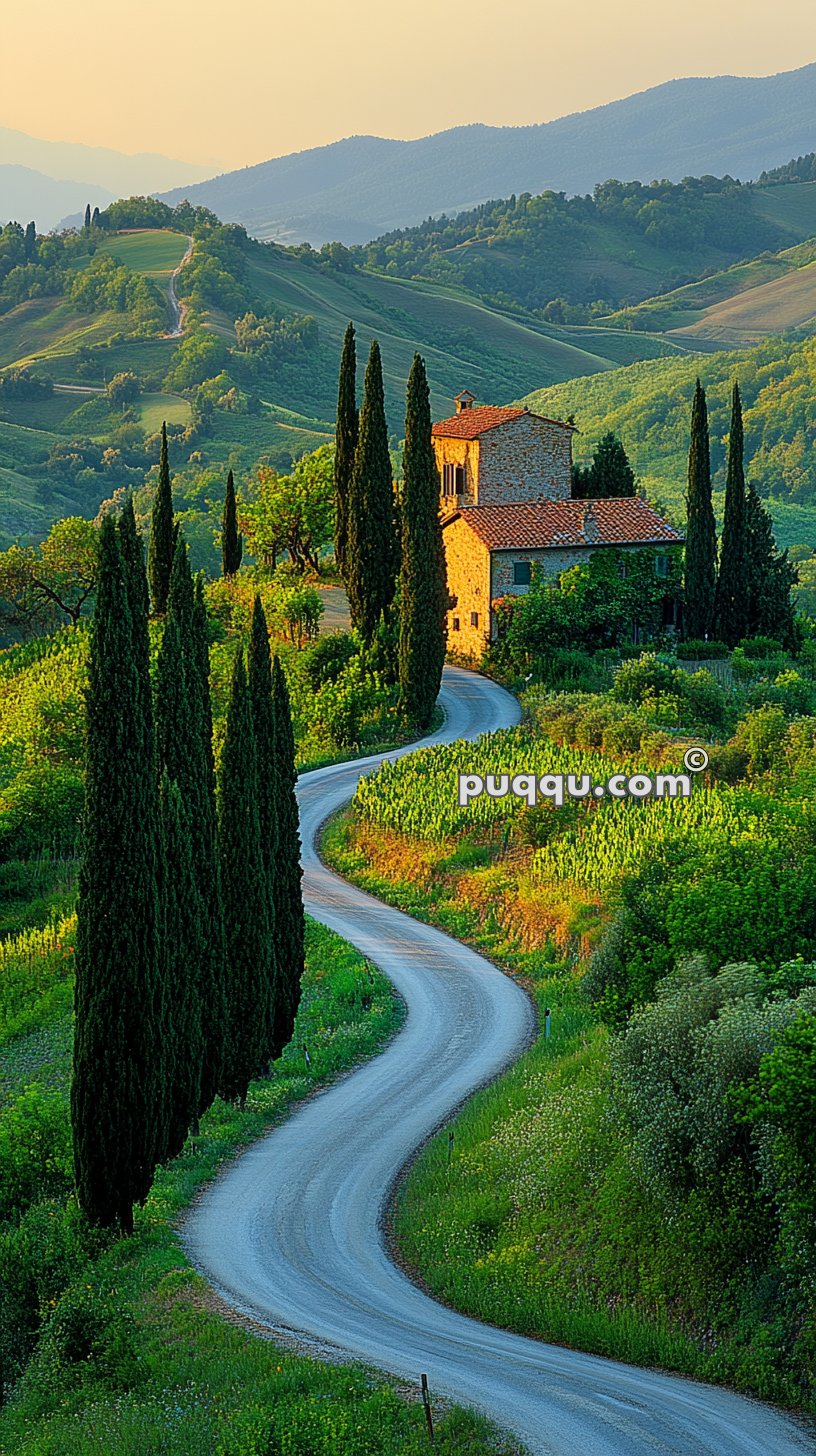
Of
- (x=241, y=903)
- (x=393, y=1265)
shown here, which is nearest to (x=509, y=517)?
(x=241, y=903)

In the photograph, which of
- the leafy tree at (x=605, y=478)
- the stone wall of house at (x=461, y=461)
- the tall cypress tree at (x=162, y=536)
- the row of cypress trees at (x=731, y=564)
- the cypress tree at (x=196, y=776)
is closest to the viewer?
the cypress tree at (x=196, y=776)

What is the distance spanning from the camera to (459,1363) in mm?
16562

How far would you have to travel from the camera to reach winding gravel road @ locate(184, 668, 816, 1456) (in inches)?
597

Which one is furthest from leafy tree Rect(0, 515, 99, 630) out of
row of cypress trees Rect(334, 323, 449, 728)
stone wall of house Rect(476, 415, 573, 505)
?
stone wall of house Rect(476, 415, 573, 505)

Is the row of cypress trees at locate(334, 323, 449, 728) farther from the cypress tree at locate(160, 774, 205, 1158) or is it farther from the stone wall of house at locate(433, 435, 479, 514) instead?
the cypress tree at locate(160, 774, 205, 1158)

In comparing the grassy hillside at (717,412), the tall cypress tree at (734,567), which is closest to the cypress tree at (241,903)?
the tall cypress tree at (734,567)

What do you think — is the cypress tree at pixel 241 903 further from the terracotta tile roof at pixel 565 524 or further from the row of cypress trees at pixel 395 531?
the terracotta tile roof at pixel 565 524

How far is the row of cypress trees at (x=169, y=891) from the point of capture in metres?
20.3

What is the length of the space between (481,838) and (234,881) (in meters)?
11.9

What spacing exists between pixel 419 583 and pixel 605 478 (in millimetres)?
18081

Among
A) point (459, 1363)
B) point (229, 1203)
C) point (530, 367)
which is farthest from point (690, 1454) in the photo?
point (530, 367)

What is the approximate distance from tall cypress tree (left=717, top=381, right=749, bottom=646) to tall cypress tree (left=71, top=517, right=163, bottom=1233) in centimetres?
3983

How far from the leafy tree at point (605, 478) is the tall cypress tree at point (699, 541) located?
6029 mm

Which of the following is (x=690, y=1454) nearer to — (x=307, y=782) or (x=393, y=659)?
(x=307, y=782)
